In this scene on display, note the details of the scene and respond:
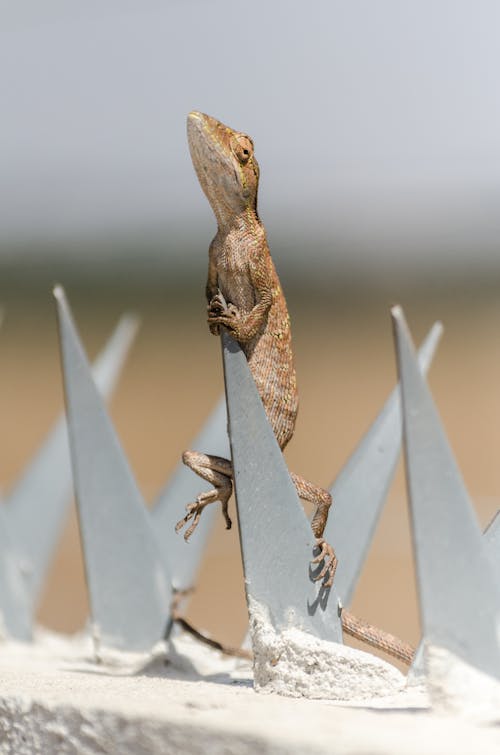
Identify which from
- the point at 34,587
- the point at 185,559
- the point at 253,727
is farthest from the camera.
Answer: the point at 34,587

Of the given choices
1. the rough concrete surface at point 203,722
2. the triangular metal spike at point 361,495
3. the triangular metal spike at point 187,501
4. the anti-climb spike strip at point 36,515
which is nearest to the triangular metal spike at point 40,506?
the anti-climb spike strip at point 36,515

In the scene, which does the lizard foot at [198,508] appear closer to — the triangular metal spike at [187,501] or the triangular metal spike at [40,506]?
the triangular metal spike at [187,501]

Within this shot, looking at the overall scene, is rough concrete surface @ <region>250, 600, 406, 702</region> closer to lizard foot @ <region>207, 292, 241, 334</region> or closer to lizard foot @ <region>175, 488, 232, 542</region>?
lizard foot @ <region>175, 488, 232, 542</region>

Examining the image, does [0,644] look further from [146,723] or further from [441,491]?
[441,491]

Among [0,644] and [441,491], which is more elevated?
[441,491]

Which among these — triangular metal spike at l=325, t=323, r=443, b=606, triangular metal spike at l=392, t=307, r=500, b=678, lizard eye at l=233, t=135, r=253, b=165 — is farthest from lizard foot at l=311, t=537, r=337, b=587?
lizard eye at l=233, t=135, r=253, b=165

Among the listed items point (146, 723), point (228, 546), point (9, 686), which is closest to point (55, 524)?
point (9, 686)
